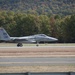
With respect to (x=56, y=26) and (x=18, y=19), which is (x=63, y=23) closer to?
(x=56, y=26)

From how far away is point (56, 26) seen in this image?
302 ft

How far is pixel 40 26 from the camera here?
9088 centimetres

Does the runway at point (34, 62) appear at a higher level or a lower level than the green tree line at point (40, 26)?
lower

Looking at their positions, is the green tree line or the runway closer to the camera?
the runway

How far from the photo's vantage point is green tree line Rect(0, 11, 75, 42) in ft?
282

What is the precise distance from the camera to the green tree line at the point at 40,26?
8595 centimetres

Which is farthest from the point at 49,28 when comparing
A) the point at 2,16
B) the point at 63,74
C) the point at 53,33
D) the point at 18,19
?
the point at 63,74

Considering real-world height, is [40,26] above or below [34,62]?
above

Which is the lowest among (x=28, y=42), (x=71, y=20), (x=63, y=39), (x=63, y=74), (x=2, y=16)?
(x=63, y=74)

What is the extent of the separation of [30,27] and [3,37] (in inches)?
1284

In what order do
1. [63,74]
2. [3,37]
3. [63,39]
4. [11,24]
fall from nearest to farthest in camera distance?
1. [63,74]
2. [3,37]
3. [63,39]
4. [11,24]

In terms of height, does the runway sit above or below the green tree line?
below

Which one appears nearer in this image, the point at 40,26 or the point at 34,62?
the point at 34,62

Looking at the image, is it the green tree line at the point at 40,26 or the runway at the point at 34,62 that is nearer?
the runway at the point at 34,62
